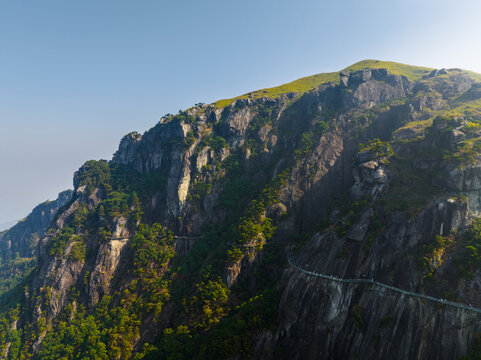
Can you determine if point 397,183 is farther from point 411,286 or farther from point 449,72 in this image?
point 449,72

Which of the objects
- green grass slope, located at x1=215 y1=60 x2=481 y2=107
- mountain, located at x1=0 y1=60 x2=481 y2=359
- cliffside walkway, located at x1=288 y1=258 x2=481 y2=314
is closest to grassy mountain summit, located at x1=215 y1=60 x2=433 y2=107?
green grass slope, located at x1=215 y1=60 x2=481 y2=107

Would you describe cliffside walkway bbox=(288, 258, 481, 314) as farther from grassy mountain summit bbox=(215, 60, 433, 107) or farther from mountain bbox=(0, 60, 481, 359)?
grassy mountain summit bbox=(215, 60, 433, 107)

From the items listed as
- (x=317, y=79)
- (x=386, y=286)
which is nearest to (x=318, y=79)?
(x=317, y=79)

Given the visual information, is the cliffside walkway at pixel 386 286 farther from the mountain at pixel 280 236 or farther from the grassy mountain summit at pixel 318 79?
the grassy mountain summit at pixel 318 79

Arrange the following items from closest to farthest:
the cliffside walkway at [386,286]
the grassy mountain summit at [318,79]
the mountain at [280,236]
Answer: the cliffside walkway at [386,286] < the mountain at [280,236] < the grassy mountain summit at [318,79]

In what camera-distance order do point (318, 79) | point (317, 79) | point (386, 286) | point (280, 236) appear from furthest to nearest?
point (317, 79) → point (318, 79) → point (280, 236) → point (386, 286)

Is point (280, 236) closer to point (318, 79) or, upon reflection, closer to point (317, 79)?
point (318, 79)

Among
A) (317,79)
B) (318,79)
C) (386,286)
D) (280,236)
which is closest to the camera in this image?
(386,286)

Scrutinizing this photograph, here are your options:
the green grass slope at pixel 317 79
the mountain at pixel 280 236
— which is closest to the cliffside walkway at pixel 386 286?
the mountain at pixel 280 236

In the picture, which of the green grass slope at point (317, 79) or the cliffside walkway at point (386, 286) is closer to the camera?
the cliffside walkway at point (386, 286)
